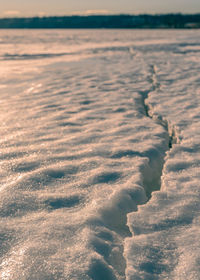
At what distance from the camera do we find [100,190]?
6.91 ft

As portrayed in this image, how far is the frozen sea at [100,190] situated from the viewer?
4.71 ft

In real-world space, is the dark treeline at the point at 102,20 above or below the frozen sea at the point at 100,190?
above

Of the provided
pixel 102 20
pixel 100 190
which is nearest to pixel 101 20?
pixel 102 20

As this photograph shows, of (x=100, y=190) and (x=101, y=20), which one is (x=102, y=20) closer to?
(x=101, y=20)

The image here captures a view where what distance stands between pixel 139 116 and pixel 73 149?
1506 millimetres

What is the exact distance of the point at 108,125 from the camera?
361 cm

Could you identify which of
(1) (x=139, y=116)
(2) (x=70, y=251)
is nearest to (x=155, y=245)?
(2) (x=70, y=251)

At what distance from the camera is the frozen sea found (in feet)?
4.71

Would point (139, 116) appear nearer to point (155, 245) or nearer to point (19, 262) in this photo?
point (155, 245)

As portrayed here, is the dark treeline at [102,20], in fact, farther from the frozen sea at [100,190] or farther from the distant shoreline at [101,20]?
the frozen sea at [100,190]

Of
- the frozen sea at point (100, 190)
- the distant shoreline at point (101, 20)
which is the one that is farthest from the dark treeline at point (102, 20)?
the frozen sea at point (100, 190)

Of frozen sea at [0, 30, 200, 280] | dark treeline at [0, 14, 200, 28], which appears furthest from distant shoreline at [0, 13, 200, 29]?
frozen sea at [0, 30, 200, 280]

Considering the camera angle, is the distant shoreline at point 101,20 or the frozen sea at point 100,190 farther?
the distant shoreline at point 101,20

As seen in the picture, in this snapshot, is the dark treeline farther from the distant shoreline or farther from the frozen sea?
the frozen sea
